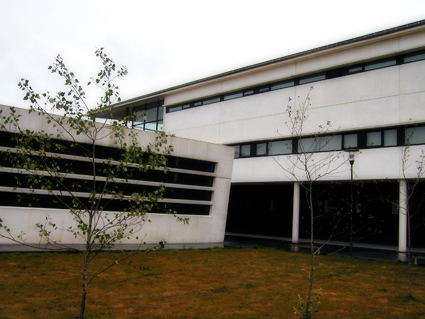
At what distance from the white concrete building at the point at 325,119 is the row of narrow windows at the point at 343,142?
52 mm

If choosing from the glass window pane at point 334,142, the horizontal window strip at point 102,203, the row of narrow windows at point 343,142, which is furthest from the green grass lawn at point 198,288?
the glass window pane at point 334,142

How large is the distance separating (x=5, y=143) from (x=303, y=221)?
2066 centimetres

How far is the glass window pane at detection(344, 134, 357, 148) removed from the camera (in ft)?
71.5

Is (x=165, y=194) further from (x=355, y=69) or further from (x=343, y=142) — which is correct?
(x=355, y=69)

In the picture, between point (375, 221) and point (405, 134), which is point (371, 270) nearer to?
point (405, 134)

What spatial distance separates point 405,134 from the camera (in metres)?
19.8

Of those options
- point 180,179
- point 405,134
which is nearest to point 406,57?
point 405,134

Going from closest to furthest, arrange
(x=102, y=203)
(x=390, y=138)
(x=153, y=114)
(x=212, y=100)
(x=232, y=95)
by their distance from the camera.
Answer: (x=102, y=203) < (x=390, y=138) < (x=232, y=95) < (x=212, y=100) < (x=153, y=114)

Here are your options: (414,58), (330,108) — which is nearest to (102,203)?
(330,108)

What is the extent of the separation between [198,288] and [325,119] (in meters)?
15.3

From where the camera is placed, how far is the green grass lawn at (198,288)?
7875 millimetres

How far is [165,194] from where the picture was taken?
19469mm

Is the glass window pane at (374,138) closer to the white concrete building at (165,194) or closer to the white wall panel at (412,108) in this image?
the white wall panel at (412,108)

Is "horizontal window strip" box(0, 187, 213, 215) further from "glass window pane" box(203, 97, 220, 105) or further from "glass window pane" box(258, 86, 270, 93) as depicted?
"glass window pane" box(203, 97, 220, 105)
